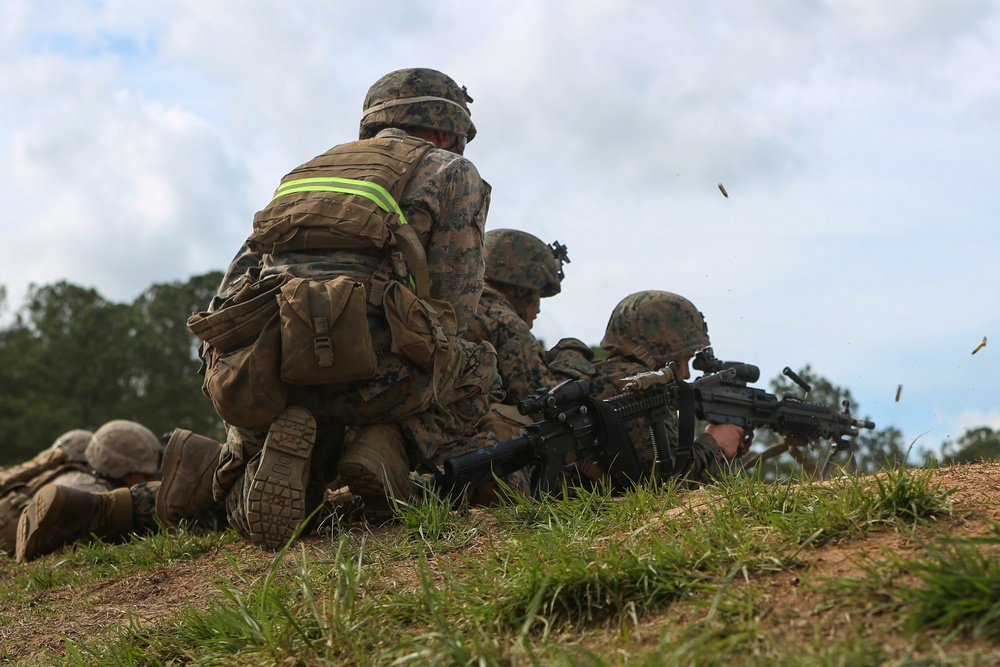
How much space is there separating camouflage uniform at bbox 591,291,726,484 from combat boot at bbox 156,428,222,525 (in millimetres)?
2730

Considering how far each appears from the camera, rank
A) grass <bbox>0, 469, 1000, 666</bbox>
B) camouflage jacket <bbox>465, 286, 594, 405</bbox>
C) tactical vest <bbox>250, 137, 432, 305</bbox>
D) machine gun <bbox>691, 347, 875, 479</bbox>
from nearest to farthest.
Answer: grass <bbox>0, 469, 1000, 666</bbox> → tactical vest <bbox>250, 137, 432, 305</bbox> → camouflage jacket <bbox>465, 286, 594, 405</bbox> → machine gun <bbox>691, 347, 875, 479</bbox>

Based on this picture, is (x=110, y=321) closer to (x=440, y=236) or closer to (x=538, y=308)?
(x=538, y=308)

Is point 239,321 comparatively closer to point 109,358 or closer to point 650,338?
point 650,338

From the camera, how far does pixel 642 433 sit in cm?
735

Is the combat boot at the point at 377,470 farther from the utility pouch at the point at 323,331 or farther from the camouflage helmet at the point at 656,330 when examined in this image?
the camouflage helmet at the point at 656,330

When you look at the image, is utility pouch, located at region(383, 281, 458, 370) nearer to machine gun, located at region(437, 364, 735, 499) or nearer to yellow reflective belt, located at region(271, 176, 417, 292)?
yellow reflective belt, located at region(271, 176, 417, 292)

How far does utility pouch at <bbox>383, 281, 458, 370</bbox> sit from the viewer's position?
5047 mm

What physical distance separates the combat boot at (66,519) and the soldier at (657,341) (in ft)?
11.0

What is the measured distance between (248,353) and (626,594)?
97.1 inches

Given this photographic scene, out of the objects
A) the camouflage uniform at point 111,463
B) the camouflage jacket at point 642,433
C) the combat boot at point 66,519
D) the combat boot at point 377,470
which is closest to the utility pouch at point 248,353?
the combat boot at point 377,470

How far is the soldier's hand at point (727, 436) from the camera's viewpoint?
784 cm

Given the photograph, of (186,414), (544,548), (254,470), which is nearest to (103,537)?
(254,470)

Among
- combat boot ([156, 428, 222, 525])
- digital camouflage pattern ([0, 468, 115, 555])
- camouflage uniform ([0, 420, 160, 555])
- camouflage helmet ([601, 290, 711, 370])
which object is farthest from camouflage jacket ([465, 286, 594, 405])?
camouflage uniform ([0, 420, 160, 555])

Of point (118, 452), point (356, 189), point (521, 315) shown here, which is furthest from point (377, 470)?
point (118, 452)
